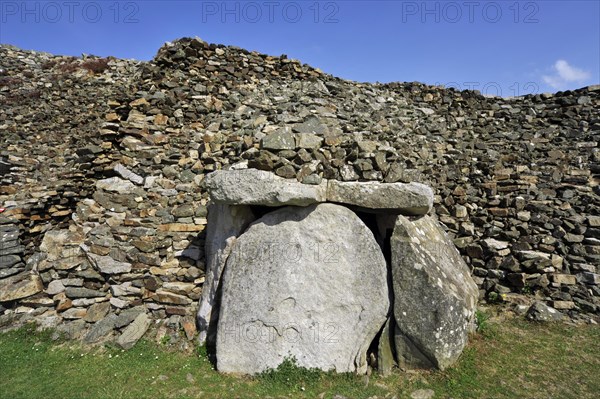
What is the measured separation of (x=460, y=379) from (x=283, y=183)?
5387mm

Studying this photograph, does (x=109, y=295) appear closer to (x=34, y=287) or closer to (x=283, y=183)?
(x=34, y=287)

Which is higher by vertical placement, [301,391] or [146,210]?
[146,210]

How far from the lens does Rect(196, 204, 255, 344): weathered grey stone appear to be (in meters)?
7.36

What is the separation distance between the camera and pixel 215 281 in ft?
24.3

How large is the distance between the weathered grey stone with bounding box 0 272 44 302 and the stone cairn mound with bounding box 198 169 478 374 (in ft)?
16.8

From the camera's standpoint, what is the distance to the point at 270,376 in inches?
247

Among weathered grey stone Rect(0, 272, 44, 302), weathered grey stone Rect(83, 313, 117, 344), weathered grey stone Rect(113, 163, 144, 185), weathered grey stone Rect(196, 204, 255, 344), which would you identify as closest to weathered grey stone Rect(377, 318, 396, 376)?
weathered grey stone Rect(196, 204, 255, 344)

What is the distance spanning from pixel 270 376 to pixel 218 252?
301 centimetres

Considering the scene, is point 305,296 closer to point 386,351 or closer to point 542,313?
point 386,351

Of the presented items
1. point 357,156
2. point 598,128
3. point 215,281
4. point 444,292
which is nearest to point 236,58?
point 357,156

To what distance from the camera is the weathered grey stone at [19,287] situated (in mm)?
8039

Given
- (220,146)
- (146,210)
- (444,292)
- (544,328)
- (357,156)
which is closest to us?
(444,292)

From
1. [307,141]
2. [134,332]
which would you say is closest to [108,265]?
[134,332]

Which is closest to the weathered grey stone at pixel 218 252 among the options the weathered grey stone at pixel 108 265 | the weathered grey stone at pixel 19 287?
the weathered grey stone at pixel 108 265
